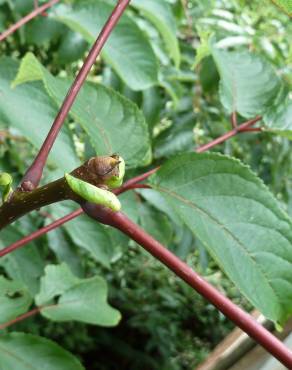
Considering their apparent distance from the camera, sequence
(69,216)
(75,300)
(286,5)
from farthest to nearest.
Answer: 1. (75,300)
2. (69,216)
3. (286,5)

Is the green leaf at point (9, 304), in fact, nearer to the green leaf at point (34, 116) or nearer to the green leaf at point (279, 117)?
the green leaf at point (34, 116)

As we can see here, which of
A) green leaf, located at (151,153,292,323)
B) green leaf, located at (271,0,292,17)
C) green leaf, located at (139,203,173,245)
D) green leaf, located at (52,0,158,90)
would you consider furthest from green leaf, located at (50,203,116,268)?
green leaf, located at (271,0,292,17)

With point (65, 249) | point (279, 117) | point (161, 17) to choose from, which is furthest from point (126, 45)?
point (65, 249)

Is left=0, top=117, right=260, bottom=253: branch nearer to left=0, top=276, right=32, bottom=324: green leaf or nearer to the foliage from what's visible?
the foliage

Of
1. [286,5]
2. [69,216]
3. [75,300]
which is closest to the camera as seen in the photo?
[286,5]

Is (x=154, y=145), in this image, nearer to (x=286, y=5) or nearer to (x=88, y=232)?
(x=88, y=232)

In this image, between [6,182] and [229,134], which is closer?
[6,182]

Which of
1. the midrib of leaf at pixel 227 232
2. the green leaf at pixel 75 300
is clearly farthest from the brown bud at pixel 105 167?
the green leaf at pixel 75 300
